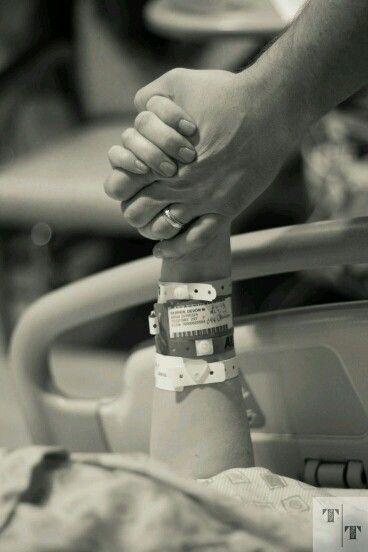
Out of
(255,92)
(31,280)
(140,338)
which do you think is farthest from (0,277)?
(255,92)

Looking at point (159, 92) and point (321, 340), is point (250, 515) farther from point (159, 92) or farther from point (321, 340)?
point (159, 92)

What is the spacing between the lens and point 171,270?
1148mm

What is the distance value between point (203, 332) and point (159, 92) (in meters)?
→ 0.31

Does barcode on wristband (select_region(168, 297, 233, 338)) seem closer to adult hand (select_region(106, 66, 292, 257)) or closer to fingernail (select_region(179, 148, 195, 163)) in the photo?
adult hand (select_region(106, 66, 292, 257))

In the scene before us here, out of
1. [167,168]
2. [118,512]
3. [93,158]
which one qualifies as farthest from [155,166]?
[93,158]

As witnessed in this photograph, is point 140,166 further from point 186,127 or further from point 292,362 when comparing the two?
point 292,362

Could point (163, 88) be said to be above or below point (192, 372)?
above

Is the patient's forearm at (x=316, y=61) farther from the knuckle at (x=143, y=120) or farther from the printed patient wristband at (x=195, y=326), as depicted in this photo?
the printed patient wristband at (x=195, y=326)

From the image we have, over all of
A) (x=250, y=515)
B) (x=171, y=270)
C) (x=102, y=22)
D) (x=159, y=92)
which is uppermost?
(x=102, y=22)

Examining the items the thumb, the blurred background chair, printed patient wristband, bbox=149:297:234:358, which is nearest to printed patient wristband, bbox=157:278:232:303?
printed patient wristband, bbox=149:297:234:358

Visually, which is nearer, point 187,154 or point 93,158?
point 187,154

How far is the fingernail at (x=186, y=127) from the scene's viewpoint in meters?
1.08

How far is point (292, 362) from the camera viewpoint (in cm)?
124

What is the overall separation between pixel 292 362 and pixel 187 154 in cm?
34
